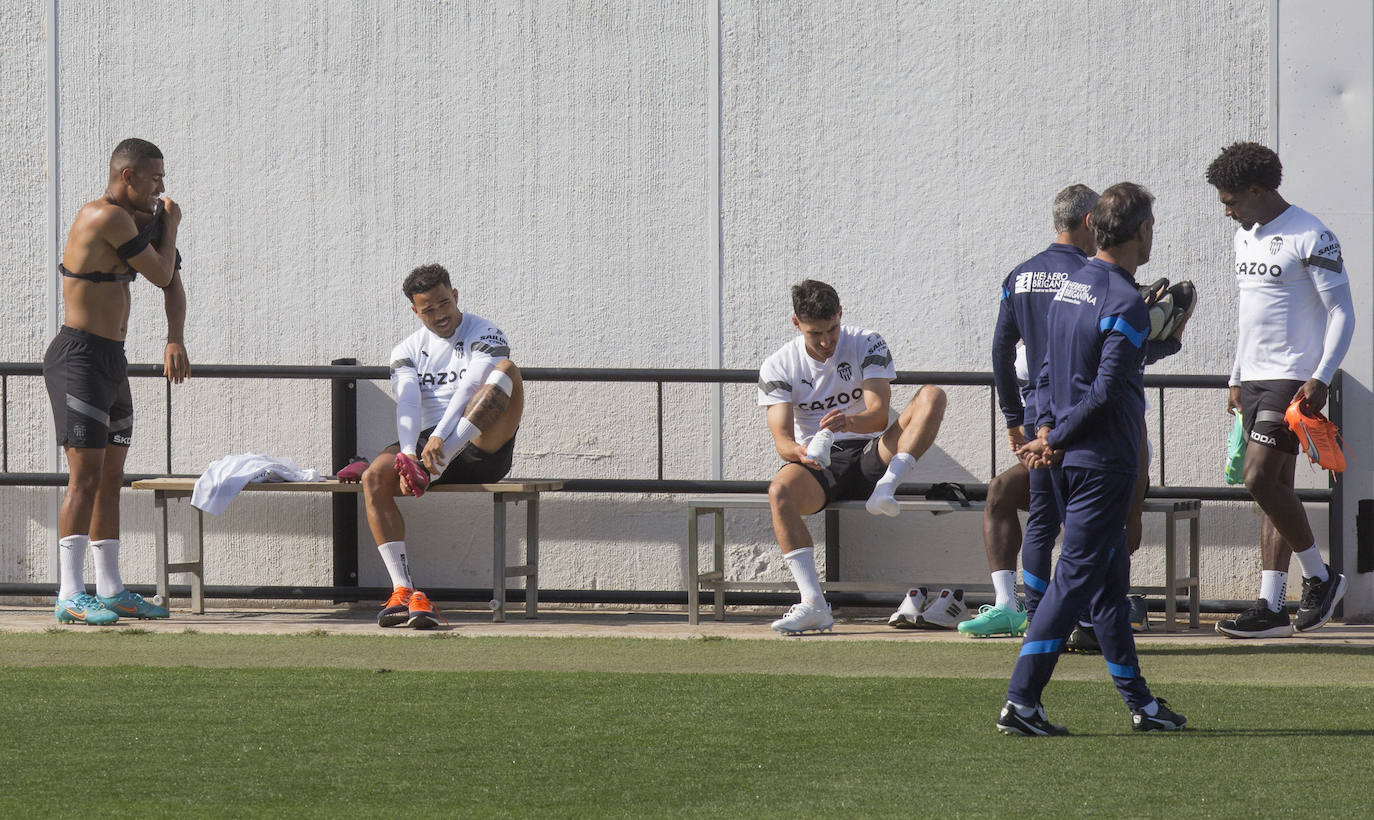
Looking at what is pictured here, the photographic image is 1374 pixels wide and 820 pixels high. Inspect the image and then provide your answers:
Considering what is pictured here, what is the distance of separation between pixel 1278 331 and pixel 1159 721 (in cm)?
250

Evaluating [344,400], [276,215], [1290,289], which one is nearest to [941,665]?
[1290,289]

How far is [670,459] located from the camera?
8.04 m

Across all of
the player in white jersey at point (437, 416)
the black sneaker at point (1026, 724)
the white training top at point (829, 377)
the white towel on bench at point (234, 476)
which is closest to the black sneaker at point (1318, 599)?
the white training top at point (829, 377)

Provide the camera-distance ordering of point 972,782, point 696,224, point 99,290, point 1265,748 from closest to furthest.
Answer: point 972,782 < point 1265,748 < point 99,290 < point 696,224

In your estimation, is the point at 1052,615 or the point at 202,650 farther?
the point at 202,650

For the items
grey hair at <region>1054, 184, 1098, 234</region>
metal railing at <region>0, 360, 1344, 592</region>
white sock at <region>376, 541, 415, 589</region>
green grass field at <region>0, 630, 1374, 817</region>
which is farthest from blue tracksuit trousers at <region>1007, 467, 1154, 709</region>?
white sock at <region>376, 541, 415, 589</region>

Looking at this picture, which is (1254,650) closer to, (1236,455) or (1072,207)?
(1236,455)

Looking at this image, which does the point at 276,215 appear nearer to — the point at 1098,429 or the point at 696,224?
the point at 696,224

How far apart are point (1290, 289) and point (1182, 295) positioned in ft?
3.36

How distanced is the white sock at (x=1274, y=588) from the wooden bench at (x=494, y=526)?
3.00 m

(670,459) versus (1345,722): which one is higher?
(670,459)

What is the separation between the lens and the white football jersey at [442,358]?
291 inches

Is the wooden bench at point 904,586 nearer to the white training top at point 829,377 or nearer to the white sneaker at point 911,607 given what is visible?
the white sneaker at point 911,607

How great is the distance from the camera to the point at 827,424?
23.0ft
